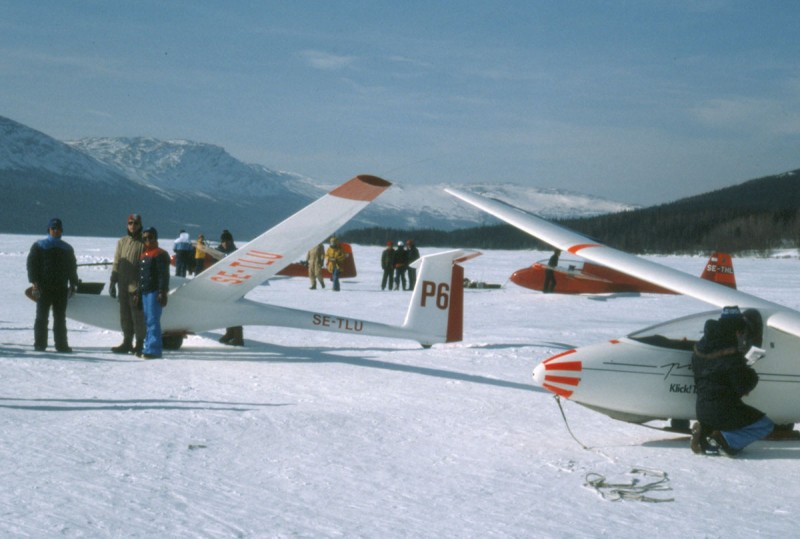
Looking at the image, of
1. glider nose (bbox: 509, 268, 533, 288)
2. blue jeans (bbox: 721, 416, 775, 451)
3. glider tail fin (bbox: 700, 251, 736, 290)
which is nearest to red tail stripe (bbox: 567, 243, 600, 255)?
blue jeans (bbox: 721, 416, 775, 451)

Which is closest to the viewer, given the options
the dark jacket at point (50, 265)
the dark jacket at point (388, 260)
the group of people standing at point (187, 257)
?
the dark jacket at point (50, 265)

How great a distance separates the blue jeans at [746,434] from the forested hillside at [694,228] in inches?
3349

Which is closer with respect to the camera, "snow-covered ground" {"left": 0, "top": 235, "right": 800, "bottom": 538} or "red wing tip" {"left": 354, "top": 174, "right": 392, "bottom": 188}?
"snow-covered ground" {"left": 0, "top": 235, "right": 800, "bottom": 538}

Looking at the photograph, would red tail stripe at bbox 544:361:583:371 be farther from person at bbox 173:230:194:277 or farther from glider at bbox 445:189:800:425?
person at bbox 173:230:194:277

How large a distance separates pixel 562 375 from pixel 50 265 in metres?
6.34

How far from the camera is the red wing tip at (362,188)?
7211 mm

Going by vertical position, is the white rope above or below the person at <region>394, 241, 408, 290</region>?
below

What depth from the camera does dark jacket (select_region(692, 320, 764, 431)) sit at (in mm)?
5324

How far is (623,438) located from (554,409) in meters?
1.05

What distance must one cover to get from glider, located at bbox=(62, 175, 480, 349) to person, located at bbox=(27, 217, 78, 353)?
0.45 m

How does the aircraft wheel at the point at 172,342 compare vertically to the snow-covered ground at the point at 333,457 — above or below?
above

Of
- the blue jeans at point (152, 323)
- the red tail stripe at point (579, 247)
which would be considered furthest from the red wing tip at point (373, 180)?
the blue jeans at point (152, 323)

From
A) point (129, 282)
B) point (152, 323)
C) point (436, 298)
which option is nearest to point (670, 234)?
point (436, 298)

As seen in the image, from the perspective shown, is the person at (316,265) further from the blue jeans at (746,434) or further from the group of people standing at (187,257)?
the blue jeans at (746,434)
